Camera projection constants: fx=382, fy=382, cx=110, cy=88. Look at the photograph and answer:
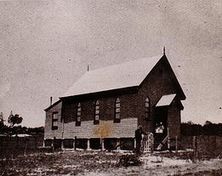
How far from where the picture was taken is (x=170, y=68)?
2695 cm

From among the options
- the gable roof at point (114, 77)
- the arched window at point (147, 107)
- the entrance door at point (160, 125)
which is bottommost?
the entrance door at point (160, 125)

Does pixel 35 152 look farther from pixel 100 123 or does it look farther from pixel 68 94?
pixel 68 94

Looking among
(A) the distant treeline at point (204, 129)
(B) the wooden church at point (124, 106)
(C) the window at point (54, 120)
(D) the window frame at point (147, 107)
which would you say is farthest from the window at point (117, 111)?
(A) the distant treeline at point (204, 129)

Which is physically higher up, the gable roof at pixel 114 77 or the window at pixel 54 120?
the gable roof at pixel 114 77

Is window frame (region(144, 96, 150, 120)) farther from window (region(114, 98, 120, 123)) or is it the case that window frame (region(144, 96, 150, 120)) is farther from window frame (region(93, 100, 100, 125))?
window frame (region(93, 100, 100, 125))

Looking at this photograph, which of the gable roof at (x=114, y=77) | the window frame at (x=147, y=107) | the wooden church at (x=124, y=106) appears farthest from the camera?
the gable roof at (x=114, y=77)

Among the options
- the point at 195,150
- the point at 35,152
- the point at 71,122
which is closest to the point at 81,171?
the point at 195,150

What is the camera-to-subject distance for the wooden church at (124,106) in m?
24.9

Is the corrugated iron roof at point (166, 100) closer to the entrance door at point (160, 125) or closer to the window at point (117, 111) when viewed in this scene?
the entrance door at point (160, 125)

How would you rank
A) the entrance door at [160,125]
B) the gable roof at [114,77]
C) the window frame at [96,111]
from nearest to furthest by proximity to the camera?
1. the gable roof at [114,77]
2. the entrance door at [160,125]
3. the window frame at [96,111]

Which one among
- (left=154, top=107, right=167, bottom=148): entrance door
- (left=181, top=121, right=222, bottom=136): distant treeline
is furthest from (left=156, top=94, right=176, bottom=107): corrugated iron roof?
(left=181, top=121, right=222, bottom=136): distant treeline

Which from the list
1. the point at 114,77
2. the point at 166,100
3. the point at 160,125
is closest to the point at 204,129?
the point at 160,125

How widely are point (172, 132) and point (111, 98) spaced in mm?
4840

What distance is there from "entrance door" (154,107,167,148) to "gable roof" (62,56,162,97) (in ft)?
8.90
